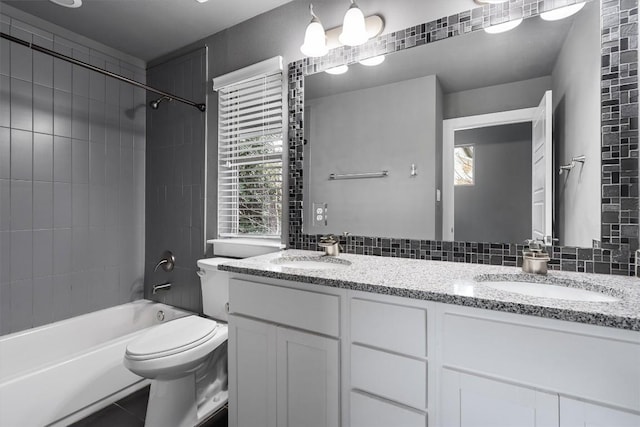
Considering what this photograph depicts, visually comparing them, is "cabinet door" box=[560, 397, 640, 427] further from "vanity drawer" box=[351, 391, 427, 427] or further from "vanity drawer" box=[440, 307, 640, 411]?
"vanity drawer" box=[351, 391, 427, 427]

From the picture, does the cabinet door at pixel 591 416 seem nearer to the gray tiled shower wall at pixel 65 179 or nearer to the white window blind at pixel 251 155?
the white window blind at pixel 251 155

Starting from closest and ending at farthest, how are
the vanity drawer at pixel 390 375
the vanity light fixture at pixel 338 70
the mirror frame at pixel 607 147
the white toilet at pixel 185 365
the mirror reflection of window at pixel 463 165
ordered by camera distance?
the vanity drawer at pixel 390 375, the mirror frame at pixel 607 147, the mirror reflection of window at pixel 463 165, the white toilet at pixel 185 365, the vanity light fixture at pixel 338 70

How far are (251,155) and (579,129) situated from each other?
1.73m

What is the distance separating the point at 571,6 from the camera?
117 centimetres

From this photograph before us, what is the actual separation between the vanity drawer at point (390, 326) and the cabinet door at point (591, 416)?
342 mm

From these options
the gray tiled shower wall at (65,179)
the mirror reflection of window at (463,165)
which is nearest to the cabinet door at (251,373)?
the mirror reflection of window at (463,165)

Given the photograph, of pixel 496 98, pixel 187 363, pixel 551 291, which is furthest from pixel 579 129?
pixel 187 363

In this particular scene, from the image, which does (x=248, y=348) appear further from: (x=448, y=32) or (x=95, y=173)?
(x=95, y=173)

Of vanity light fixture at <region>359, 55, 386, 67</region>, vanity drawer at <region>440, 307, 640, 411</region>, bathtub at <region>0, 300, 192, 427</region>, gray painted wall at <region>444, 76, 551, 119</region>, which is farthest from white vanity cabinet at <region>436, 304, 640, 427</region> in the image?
bathtub at <region>0, 300, 192, 427</region>

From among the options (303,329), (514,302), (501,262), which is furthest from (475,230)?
(303,329)

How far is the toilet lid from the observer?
1.42 meters

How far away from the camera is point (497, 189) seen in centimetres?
129

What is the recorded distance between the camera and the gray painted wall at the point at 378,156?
1.46 metres

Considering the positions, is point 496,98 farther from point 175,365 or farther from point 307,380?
point 175,365
